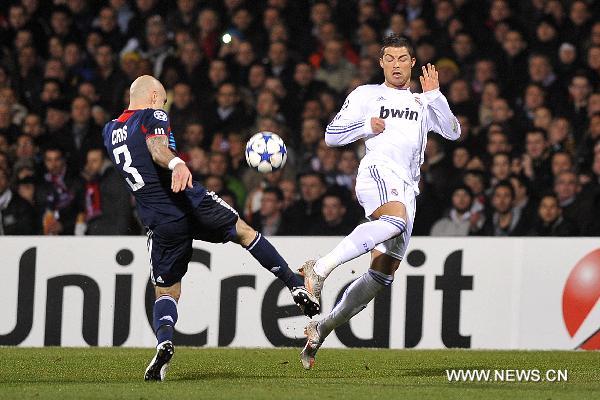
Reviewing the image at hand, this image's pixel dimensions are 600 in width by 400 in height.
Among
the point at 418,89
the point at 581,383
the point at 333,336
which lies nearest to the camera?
the point at 581,383

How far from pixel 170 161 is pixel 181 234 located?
67 cm

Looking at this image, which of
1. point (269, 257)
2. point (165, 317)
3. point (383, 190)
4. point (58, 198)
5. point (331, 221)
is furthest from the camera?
point (58, 198)

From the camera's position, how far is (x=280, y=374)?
27.7 feet

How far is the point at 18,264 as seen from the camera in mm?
11305

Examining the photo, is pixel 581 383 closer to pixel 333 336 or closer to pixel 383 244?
pixel 383 244

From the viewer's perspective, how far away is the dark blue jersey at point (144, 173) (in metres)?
8.00

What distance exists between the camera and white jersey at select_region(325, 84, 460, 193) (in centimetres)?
855

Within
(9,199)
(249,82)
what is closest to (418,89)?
(249,82)

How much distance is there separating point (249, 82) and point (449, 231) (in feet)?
11.5

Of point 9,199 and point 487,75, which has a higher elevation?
point 487,75

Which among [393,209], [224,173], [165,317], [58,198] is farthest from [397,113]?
[58,198]

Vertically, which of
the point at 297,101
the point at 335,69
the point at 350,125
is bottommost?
the point at 350,125

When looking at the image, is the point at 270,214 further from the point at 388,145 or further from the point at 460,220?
the point at 388,145

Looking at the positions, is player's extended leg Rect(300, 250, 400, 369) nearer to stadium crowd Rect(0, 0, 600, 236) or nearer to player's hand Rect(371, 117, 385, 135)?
player's hand Rect(371, 117, 385, 135)
